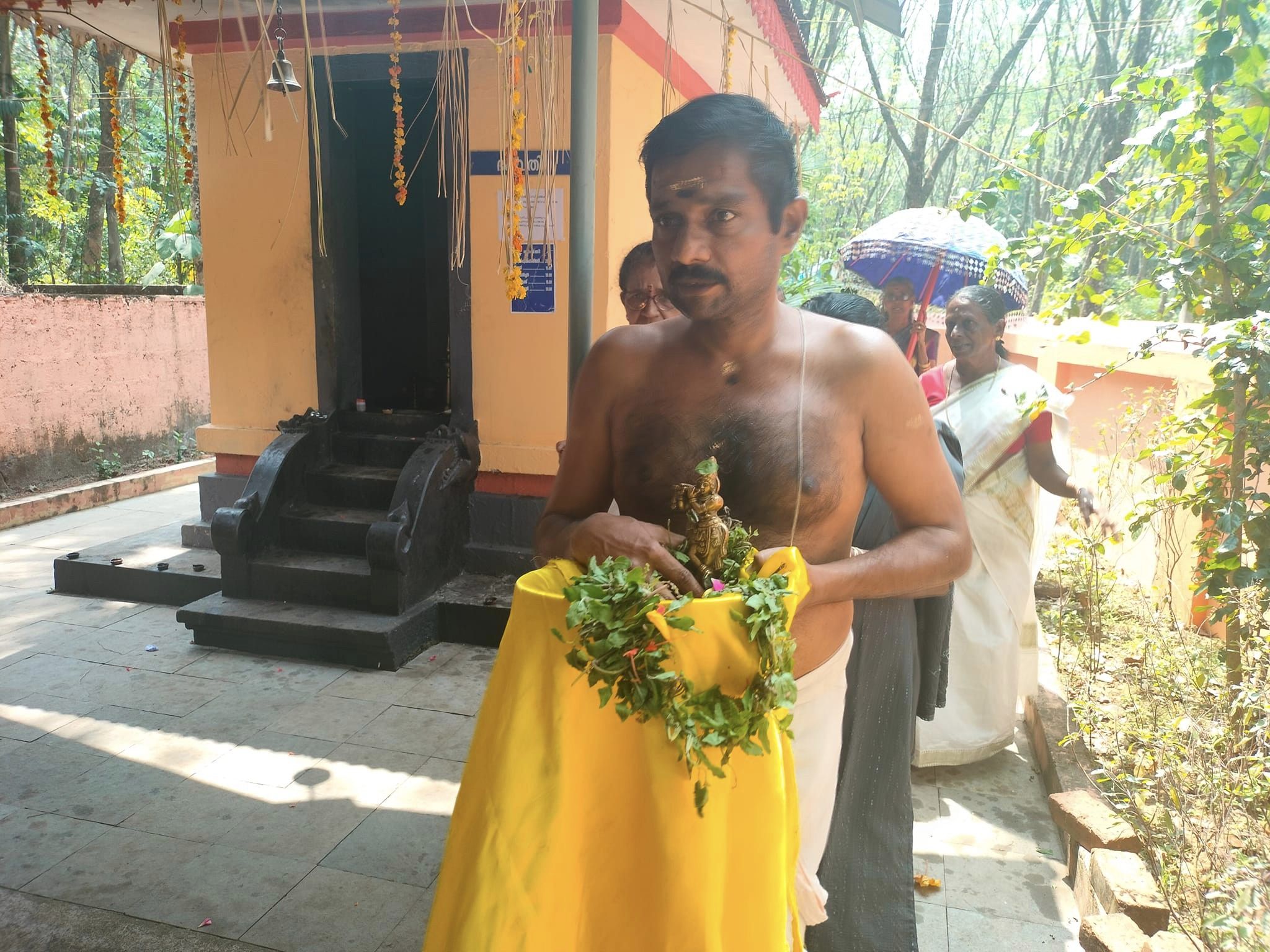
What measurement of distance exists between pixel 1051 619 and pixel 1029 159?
3404mm

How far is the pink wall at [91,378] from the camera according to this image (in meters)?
8.91

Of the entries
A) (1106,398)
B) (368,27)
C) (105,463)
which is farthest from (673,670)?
(105,463)

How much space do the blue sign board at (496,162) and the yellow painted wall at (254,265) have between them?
48.8 inches

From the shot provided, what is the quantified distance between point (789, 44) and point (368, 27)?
3202 millimetres

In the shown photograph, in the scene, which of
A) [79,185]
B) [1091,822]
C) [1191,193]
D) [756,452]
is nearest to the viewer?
[756,452]

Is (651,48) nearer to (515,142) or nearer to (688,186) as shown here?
(515,142)

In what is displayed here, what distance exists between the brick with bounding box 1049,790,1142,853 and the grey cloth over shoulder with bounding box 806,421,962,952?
97 centimetres

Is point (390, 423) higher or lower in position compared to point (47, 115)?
lower

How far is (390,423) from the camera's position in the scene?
21.5 feet

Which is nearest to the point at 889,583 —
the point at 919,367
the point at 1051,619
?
the point at 919,367

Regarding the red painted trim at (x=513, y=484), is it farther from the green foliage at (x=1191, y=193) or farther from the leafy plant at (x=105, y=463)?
the leafy plant at (x=105, y=463)

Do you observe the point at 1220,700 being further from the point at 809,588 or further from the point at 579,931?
the point at 579,931

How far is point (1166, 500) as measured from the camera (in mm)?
3715

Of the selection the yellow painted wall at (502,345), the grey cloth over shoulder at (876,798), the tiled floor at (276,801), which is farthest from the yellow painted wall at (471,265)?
the grey cloth over shoulder at (876,798)
